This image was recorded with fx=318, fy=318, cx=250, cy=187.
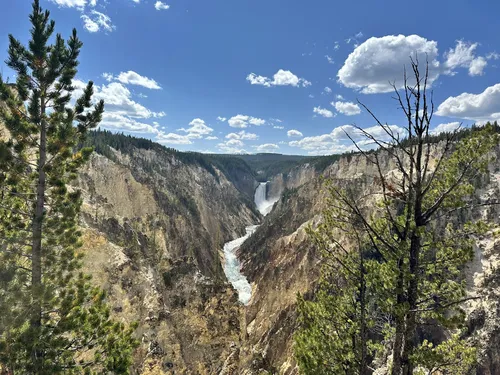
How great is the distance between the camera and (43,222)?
9.66 m

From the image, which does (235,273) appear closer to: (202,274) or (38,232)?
(202,274)

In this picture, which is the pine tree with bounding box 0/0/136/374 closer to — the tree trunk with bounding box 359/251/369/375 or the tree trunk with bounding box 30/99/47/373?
the tree trunk with bounding box 30/99/47/373

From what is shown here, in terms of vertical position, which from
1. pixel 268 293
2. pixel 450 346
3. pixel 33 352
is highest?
pixel 450 346

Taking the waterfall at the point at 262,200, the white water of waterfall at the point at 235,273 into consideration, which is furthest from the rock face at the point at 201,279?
the waterfall at the point at 262,200

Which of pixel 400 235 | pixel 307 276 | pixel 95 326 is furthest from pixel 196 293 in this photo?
pixel 400 235

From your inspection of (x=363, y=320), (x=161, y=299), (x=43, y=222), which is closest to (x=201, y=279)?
(x=161, y=299)

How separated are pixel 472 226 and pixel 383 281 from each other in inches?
80.4

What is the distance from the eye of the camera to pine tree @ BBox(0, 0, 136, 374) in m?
8.96

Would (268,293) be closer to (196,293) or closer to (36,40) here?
(196,293)

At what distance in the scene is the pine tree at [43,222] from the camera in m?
8.96

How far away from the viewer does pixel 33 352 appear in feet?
29.7

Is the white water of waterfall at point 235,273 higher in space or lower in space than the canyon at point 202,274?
lower

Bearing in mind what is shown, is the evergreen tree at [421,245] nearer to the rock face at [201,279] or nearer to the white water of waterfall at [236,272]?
the rock face at [201,279]

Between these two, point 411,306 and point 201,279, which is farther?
point 201,279
